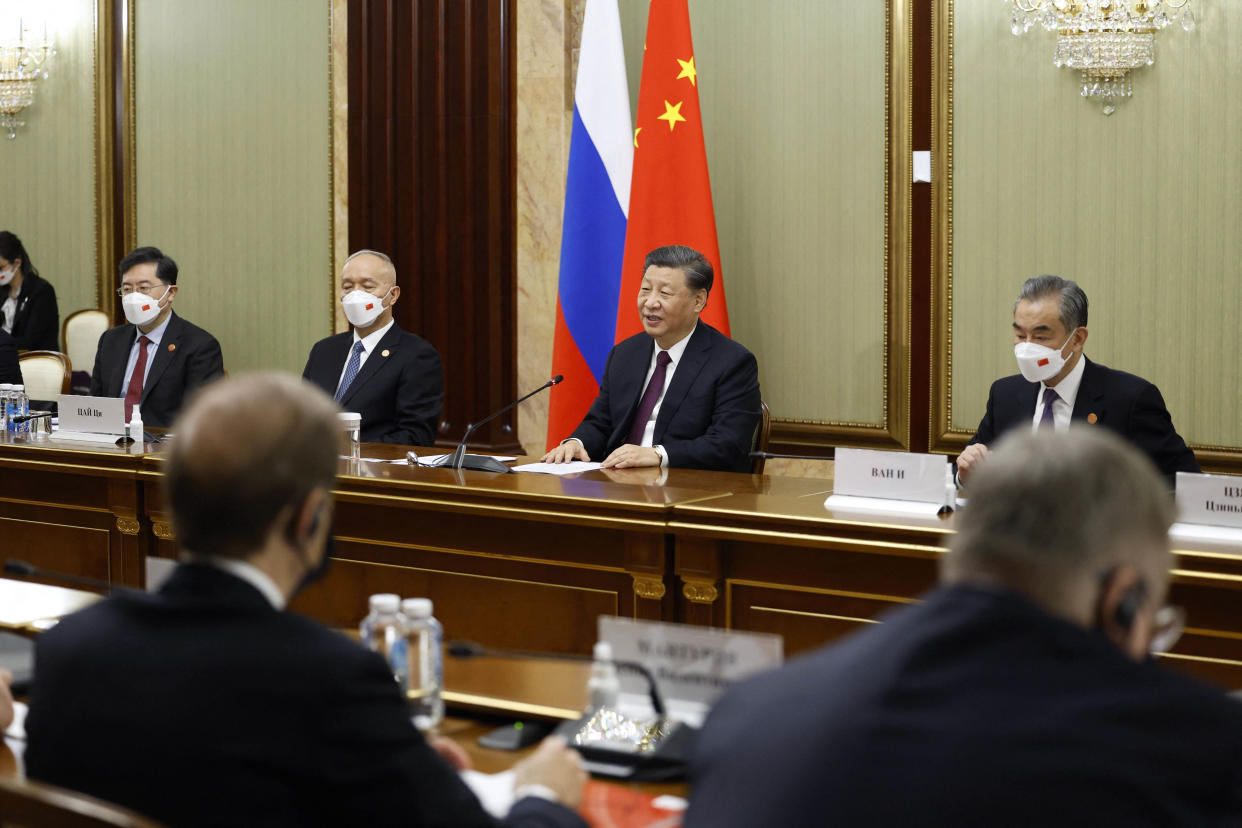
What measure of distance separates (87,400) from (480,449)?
196 centimetres

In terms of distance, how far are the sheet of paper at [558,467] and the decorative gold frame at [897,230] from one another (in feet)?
6.07

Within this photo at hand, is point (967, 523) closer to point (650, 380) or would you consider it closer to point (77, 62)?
point (650, 380)

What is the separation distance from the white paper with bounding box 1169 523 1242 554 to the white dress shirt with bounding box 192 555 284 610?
80.7 inches

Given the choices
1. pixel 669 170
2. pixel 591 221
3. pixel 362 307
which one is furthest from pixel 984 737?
pixel 591 221

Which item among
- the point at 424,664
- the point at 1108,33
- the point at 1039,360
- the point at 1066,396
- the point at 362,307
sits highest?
the point at 1108,33

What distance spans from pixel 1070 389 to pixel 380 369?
8.09 ft

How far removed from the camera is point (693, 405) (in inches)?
176

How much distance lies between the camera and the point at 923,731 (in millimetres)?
1049

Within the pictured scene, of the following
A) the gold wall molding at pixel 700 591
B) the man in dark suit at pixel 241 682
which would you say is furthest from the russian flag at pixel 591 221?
the man in dark suit at pixel 241 682

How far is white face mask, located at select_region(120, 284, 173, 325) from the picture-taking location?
5473 millimetres

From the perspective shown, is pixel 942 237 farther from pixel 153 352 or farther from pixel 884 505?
pixel 153 352

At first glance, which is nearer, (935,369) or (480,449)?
(935,369)

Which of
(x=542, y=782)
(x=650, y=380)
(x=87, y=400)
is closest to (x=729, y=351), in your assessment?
(x=650, y=380)

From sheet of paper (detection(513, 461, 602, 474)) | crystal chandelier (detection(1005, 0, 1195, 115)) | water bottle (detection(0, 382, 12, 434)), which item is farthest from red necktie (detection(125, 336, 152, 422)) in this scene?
crystal chandelier (detection(1005, 0, 1195, 115))
